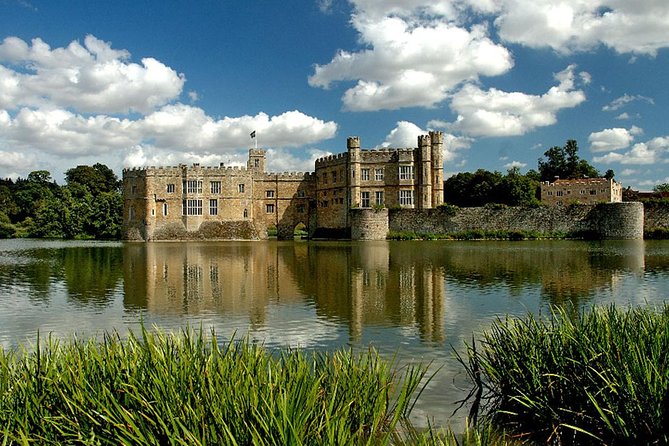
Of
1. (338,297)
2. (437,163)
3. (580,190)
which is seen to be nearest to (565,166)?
(580,190)

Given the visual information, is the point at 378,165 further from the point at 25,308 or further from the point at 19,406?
the point at 19,406

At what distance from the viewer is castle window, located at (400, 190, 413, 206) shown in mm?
52312

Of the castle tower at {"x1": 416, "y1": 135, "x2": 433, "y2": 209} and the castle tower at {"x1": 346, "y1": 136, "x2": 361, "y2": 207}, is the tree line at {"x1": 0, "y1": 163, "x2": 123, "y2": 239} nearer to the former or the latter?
the castle tower at {"x1": 346, "y1": 136, "x2": 361, "y2": 207}

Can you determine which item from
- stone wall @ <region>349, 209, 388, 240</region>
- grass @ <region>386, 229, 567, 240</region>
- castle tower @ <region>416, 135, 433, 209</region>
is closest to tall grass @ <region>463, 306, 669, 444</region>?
stone wall @ <region>349, 209, 388, 240</region>

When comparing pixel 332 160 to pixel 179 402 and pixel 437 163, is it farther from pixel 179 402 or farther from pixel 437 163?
pixel 179 402

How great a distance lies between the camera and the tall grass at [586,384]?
17.6 ft

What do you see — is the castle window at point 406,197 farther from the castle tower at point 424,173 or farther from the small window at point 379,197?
the small window at point 379,197

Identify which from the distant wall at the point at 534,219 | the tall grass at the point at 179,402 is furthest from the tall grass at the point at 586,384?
the distant wall at the point at 534,219

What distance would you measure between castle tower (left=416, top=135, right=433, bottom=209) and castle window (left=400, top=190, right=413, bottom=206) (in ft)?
2.57

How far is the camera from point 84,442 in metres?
4.54

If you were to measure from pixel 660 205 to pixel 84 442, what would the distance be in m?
51.5

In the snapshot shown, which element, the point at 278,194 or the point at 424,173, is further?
the point at 278,194

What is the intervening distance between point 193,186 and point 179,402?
173 feet

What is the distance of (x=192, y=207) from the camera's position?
182ft
